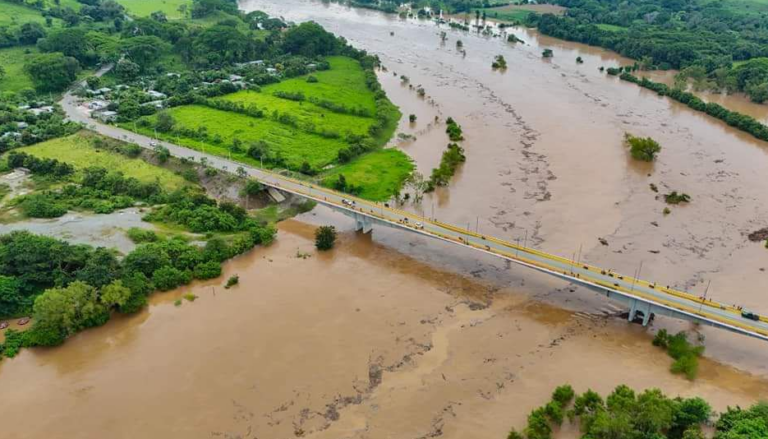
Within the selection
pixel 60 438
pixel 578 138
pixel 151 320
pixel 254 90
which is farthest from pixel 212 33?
pixel 60 438

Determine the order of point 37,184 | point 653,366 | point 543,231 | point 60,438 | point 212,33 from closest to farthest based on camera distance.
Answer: point 60,438 → point 653,366 → point 543,231 → point 37,184 → point 212,33

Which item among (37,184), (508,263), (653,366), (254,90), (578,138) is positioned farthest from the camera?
(254,90)

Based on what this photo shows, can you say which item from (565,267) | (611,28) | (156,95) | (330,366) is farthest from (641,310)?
(611,28)

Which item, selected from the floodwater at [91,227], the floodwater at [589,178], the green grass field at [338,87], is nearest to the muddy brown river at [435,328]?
the floodwater at [589,178]

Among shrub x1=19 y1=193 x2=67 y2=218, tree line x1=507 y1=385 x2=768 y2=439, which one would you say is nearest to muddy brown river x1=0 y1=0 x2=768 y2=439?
tree line x1=507 y1=385 x2=768 y2=439

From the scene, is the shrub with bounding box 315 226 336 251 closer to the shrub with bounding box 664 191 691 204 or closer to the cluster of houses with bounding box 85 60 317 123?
the shrub with bounding box 664 191 691 204

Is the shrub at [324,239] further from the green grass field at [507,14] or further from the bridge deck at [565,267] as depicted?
the green grass field at [507,14]

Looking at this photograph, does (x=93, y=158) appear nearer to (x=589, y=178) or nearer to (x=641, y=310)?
(x=589, y=178)

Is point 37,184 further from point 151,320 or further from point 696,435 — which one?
point 696,435
